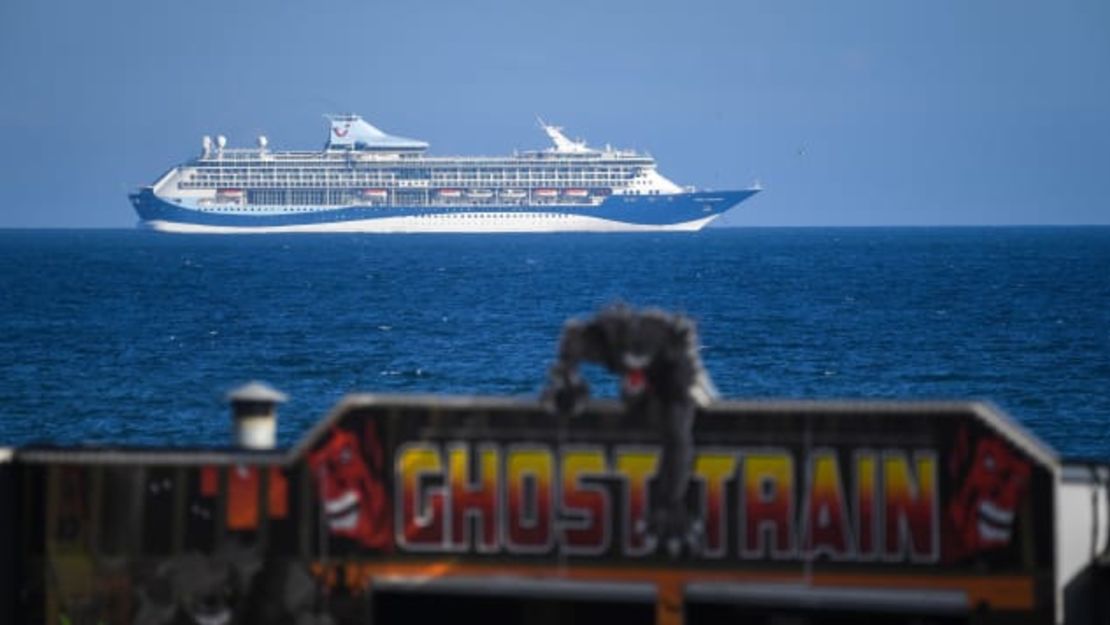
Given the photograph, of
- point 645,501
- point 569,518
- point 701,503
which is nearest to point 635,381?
point 645,501

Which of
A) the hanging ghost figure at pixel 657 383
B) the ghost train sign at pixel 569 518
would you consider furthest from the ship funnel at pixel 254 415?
the hanging ghost figure at pixel 657 383

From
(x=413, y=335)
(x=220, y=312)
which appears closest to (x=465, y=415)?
(x=413, y=335)

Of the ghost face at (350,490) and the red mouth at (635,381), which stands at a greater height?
the red mouth at (635,381)

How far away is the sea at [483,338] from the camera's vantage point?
61281 mm

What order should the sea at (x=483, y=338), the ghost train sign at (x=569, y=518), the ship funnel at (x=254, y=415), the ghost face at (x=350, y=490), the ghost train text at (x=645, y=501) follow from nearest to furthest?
the ghost train sign at (x=569, y=518)
the ghost train text at (x=645, y=501)
the ghost face at (x=350, y=490)
the ship funnel at (x=254, y=415)
the sea at (x=483, y=338)

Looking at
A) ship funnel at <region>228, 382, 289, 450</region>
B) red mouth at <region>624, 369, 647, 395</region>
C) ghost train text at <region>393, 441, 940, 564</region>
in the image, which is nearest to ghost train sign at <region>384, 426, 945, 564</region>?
ghost train text at <region>393, 441, 940, 564</region>

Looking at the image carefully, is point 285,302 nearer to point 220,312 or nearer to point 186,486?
point 220,312

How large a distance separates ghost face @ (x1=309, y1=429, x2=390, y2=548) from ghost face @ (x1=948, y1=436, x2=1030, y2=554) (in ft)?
12.0

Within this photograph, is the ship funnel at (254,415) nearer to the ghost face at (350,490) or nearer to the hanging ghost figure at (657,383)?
the ghost face at (350,490)

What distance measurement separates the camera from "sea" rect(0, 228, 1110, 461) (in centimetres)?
6128

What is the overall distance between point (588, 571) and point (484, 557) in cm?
69

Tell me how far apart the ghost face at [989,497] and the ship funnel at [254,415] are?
4.74 meters

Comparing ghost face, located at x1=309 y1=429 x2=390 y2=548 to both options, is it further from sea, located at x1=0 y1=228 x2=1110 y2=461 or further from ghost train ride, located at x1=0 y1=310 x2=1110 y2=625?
sea, located at x1=0 y1=228 x2=1110 y2=461

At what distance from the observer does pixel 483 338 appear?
8925cm
